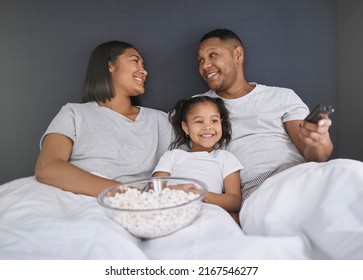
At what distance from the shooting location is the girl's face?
1.34 meters

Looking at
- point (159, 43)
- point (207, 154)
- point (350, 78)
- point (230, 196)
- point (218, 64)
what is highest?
point (159, 43)

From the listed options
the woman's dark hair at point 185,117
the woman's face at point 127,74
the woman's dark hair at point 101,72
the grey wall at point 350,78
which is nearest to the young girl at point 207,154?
the woman's dark hair at point 185,117

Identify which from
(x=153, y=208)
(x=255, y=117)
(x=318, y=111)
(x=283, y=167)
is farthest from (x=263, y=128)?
(x=153, y=208)

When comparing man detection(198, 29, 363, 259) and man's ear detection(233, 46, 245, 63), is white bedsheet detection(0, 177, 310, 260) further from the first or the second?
man's ear detection(233, 46, 245, 63)

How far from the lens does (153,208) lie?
0.87 m

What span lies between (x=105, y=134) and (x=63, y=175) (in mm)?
264

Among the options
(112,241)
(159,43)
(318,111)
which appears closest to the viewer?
(112,241)

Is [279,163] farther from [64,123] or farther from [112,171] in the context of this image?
[64,123]

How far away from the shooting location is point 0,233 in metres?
0.83

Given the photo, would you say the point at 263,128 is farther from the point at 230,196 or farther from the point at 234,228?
the point at 234,228

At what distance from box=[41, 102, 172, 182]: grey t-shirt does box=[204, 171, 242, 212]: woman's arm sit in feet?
1.06

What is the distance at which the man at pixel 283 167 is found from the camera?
0.82m

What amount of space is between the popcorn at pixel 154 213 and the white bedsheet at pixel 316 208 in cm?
19

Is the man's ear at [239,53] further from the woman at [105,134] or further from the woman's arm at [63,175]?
the woman's arm at [63,175]
